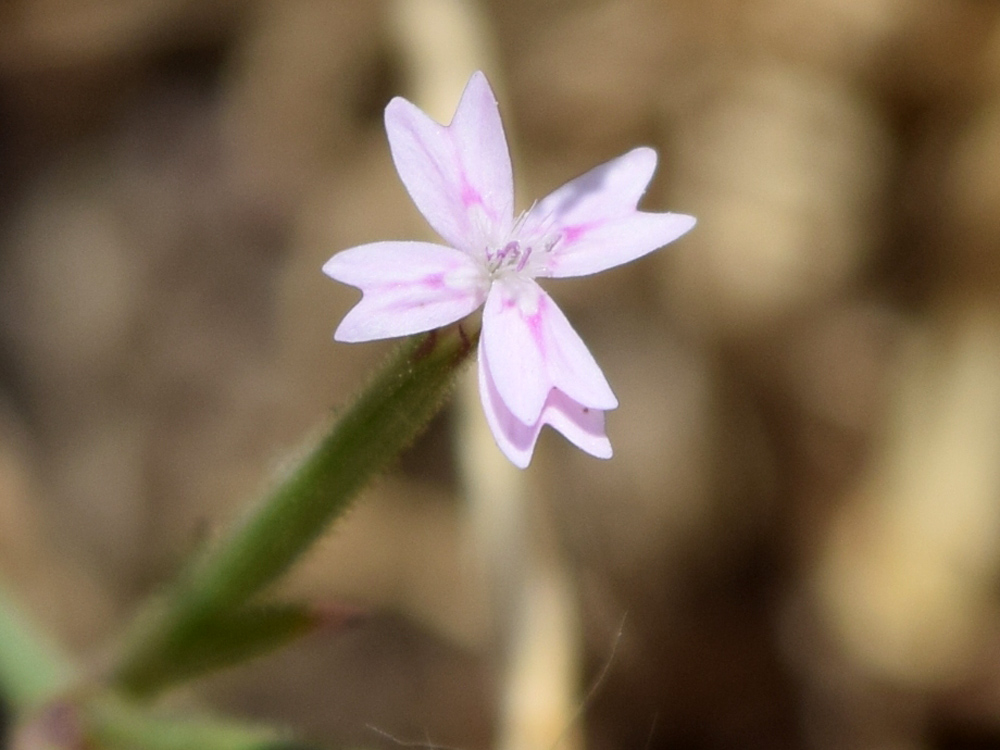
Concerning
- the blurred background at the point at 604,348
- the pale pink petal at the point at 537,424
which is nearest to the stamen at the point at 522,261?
the pale pink petal at the point at 537,424

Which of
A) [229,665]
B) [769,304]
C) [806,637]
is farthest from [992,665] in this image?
[229,665]

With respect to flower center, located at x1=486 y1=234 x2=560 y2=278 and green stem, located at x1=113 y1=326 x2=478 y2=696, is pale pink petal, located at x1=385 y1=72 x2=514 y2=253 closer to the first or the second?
flower center, located at x1=486 y1=234 x2=560 y2=278

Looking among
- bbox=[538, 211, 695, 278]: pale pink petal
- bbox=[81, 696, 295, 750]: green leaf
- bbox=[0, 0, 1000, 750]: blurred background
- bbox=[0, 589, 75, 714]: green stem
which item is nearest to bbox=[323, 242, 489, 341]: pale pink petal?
bbox=[538, 211, 695, 278]: pale pink petal

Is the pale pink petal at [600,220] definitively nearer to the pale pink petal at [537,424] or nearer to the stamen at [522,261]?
the stamen at [522,261]

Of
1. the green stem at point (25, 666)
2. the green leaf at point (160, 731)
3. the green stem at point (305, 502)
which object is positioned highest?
the green stem at point (305, 502)

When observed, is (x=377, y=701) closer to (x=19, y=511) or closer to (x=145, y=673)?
(x=19, y=511)

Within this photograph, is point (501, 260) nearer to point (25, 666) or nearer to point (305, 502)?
point (305, 502)
